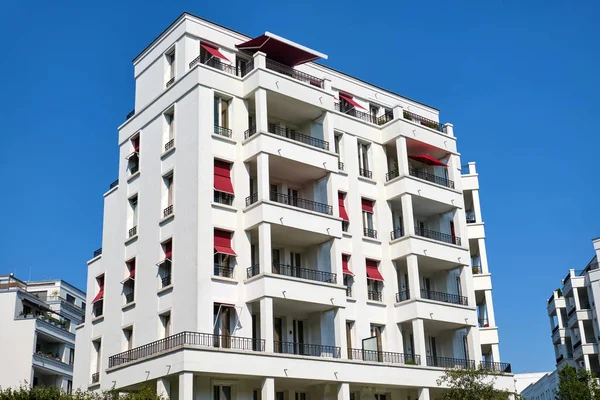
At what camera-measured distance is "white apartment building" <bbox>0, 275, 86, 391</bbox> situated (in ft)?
200

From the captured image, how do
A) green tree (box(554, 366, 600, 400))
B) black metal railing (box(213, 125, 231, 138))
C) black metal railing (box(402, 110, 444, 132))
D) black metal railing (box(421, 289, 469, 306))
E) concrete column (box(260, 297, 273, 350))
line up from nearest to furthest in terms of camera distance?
concrete column (box(260, 297, 273, 350))
black metal railing (box(213, 125, 231, 138))
black metal railing (box(421, 289, 469, 306))
black metal railing (box(402, 110, 444, 132))
green tree (box(554, 366, 600, 400))

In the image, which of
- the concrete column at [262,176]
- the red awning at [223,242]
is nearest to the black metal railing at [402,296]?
the concrete column at [262,176]

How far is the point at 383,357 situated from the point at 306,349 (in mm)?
5041

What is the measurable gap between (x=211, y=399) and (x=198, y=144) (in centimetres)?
1174

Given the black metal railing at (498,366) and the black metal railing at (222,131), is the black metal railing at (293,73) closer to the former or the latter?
the black metal railing at (222,131)

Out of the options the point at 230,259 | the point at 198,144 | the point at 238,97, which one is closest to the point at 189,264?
the point at 230,259

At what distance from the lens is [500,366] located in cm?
4394

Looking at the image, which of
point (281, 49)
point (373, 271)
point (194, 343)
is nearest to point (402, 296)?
point (373, 271)

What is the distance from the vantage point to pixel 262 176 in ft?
117

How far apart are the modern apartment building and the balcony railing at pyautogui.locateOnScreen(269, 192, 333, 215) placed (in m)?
35.1

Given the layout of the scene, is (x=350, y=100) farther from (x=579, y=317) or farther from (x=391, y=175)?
(x=579, y=317)

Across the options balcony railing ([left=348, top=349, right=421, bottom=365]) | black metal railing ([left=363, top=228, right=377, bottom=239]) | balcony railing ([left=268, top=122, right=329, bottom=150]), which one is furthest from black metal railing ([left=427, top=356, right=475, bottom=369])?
balcony railing ([left=268, top=122, right=329, bottom=150])

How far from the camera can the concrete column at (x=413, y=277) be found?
40.7 meters

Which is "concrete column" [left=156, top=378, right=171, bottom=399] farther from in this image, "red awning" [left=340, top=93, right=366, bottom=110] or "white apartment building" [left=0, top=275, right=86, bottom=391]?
"white apartment building" [left=0, top=275, right=86, bottom=391]
